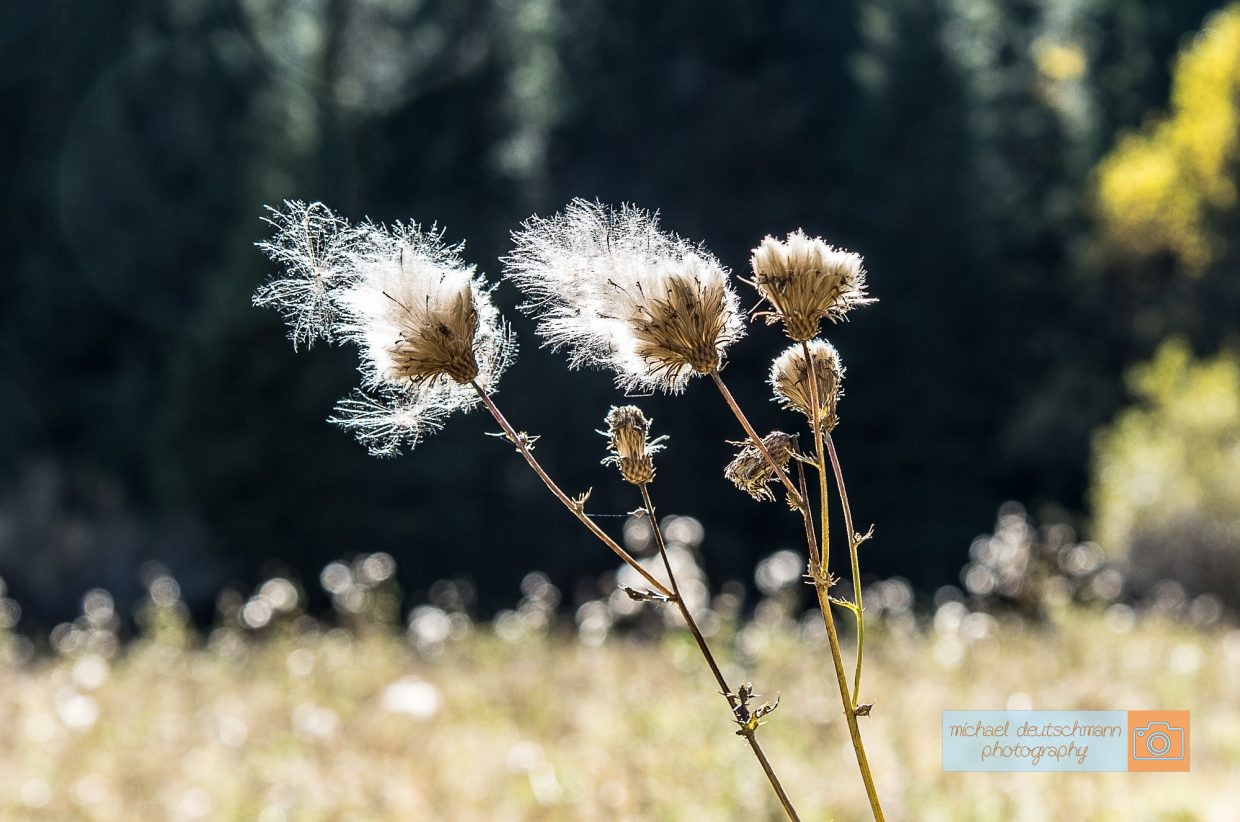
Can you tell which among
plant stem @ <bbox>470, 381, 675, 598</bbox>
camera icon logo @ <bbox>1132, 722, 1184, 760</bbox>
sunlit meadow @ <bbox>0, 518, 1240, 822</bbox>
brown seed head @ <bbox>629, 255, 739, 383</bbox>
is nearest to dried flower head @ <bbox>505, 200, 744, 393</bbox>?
brown seed head @ <bbox>629, 255, 739, 383</bbox>

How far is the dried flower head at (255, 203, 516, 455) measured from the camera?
0.91 m

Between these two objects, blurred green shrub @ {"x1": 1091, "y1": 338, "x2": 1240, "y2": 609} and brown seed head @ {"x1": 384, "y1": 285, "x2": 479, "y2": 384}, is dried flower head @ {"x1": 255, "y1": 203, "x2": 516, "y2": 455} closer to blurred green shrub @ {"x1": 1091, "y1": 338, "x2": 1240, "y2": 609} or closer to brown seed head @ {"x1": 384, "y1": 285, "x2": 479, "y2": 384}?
brown seed head @ {"x1": 384, "y1": 285, "x2": 479, "y2": 384}

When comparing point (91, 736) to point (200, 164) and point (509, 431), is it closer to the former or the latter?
point (509, 431)

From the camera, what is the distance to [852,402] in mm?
15664

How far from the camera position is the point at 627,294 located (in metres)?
0.95

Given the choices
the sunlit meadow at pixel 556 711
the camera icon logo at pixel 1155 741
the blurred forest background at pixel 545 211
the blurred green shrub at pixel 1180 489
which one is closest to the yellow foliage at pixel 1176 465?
the blurred green shrub at pixel 1180 489

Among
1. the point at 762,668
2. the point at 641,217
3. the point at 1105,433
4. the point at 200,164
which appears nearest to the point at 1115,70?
the point at 1105,433

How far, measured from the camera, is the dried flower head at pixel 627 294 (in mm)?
919

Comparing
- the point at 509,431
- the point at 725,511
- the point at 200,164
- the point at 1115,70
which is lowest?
the point at 509,431

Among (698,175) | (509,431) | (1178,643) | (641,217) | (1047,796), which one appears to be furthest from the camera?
(698,175)

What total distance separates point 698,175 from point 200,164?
6.72 meters

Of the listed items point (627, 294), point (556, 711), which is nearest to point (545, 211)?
point (556, 711)

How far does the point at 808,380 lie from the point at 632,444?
13 cm

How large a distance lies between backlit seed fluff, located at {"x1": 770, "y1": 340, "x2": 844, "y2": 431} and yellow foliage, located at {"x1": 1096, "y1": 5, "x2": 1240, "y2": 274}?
662 inches
